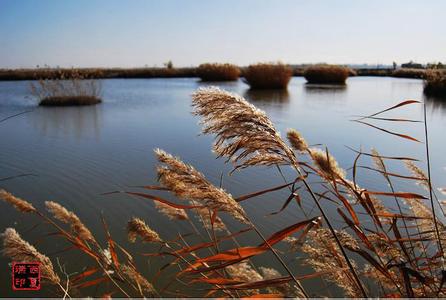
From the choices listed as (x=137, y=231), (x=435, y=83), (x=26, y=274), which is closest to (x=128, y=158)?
(x=26, y=274)

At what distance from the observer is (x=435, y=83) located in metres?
9.85

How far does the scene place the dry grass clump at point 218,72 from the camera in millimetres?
16969

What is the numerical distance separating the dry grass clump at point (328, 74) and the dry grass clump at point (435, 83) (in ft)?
17.2

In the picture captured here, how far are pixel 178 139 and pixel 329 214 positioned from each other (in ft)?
8.84

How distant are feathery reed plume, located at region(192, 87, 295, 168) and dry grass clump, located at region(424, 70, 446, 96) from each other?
34.5 feet

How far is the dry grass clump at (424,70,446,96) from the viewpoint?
9.72 meters

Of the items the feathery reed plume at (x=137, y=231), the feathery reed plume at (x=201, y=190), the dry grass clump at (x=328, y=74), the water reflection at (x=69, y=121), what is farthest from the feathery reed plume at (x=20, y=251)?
the dry grass clump at (x=328, y=74)

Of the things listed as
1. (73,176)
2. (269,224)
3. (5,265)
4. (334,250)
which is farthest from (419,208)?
(73,176)

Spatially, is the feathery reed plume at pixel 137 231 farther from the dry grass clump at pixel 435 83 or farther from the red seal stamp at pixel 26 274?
the dry grass clump at pixel 435 83

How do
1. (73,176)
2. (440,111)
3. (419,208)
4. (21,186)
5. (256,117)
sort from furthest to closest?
(440,111), (73,176), (21,186), (419,208), (256,117)

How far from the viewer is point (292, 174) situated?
3.07 metres

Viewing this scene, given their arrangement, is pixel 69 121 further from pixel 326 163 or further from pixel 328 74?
pixel 328 74

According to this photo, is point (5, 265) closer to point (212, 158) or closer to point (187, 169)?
point (187, 169)

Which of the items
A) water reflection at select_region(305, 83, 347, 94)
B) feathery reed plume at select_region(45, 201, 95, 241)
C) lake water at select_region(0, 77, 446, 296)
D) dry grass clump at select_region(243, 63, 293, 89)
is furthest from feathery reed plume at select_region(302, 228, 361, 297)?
dry grass clump at select_region(243, 63, 293, 89)
